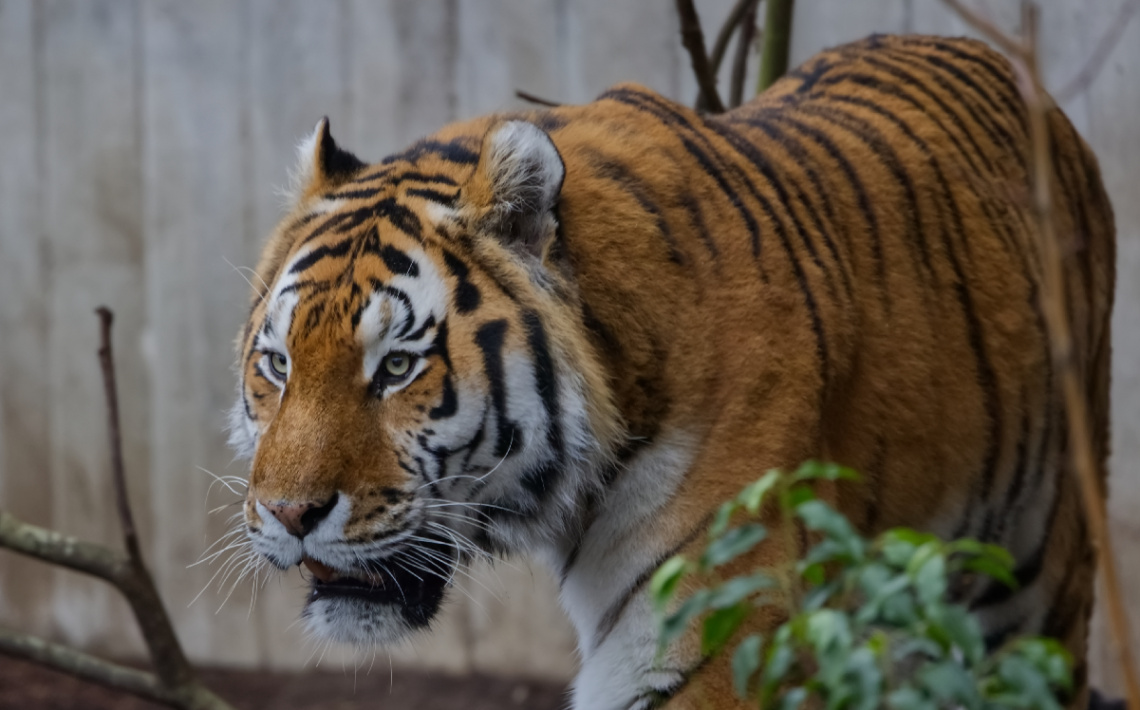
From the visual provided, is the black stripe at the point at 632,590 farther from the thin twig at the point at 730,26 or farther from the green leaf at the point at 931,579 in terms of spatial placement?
the thin twig at the point at 730,26

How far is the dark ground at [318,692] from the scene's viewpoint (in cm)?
459

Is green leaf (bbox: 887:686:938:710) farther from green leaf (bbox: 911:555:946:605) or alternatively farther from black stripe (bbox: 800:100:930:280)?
black stripe (bbox: 800:100:930:280)

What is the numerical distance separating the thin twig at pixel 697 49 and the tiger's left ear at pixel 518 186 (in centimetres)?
101

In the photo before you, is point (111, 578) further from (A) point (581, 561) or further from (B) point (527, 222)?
(B) point (527, 222)

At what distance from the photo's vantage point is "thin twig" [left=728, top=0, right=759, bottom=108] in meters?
3.36

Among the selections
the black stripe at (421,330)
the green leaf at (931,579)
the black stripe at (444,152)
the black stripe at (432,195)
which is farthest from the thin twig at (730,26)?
the green leaf at (931,579)

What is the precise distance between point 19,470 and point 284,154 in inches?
68.5

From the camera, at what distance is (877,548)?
1118 mm

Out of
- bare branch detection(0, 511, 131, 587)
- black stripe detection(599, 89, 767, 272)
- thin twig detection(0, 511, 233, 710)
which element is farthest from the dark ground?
black stripe detection(599, 89, 767, 272)

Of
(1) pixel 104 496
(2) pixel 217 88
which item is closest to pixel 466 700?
(1) pixel 104 496

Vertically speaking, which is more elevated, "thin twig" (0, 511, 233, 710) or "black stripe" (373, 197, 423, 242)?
"black stripe" (373, 197, 423, 242)

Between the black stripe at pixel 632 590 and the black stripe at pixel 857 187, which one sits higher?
the black stripe at pixel 857 187

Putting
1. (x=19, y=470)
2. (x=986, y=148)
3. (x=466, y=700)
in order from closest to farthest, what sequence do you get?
(x=986, y=148)
(x=466, y=700)
(x=19, y=470)

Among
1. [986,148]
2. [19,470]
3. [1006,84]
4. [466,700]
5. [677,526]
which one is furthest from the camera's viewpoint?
[19,470]
